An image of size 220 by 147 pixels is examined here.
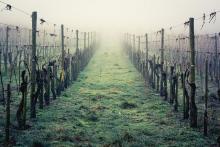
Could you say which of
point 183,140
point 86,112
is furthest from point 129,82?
point 183,140

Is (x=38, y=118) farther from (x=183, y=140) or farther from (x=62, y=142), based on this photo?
(x=183, y=140)

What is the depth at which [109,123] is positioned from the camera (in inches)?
408

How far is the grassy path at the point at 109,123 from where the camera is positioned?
861 centimetres

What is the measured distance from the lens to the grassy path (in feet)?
28.3

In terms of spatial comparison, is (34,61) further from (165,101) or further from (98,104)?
(165,101)

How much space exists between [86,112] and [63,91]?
4.78 m

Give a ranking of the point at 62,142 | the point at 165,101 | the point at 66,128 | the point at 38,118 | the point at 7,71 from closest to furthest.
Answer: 1. the point at 62,142
2. the point at 66,128
3. the point at 38,118
4. the point at 165,101
5. the point at 7,71

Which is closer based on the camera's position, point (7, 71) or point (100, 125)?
point (100, 125)

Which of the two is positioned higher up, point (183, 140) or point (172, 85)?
point (172, 85)

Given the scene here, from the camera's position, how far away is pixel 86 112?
11891 millimetres

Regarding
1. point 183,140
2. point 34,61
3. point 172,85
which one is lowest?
point 183,140

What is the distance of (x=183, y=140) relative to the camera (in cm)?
878

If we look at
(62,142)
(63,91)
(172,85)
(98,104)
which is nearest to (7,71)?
(63,91)

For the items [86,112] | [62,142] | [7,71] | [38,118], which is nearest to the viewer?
[62,142]
